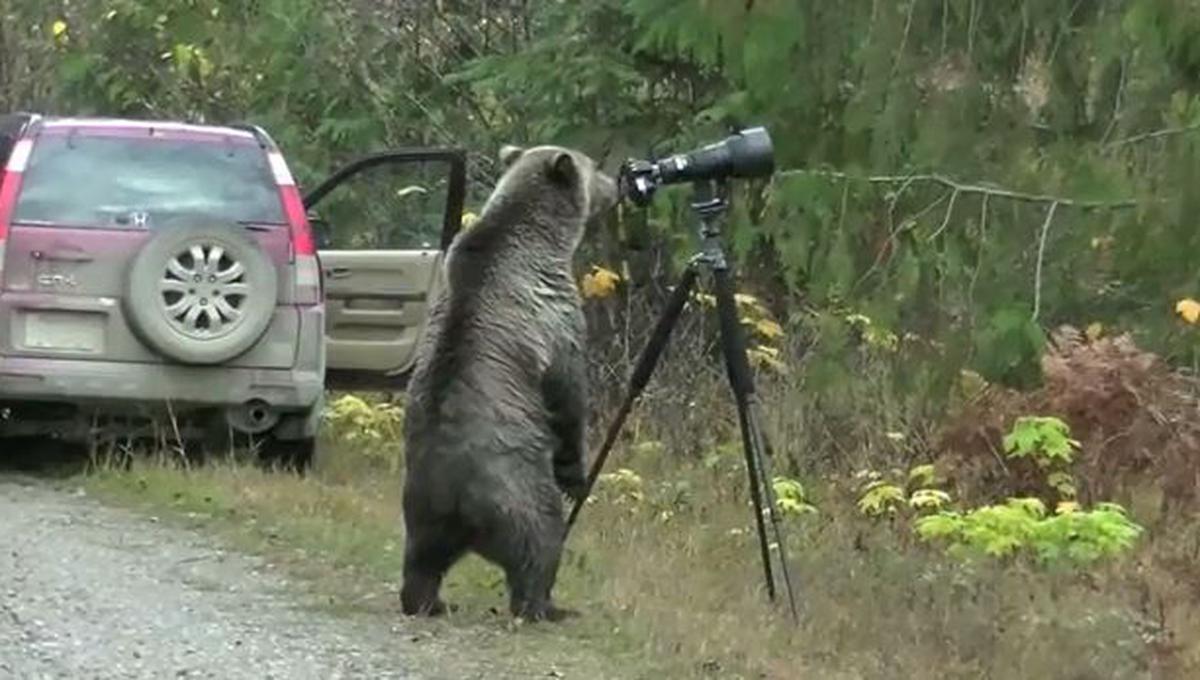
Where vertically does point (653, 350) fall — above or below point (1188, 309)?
below

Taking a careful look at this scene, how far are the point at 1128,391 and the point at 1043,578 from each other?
3076 millimetres

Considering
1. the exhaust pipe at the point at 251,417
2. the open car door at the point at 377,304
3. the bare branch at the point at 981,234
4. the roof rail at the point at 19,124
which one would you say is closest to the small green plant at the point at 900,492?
the bare branch at the point at 981,234

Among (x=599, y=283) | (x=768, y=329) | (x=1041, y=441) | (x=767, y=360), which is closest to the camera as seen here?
(x=1041, y=441)

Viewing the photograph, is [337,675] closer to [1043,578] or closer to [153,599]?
[153,599]

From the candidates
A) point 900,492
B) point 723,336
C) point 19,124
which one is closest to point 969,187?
point 723,336

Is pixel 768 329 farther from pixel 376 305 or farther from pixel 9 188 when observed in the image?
pixel 9 188

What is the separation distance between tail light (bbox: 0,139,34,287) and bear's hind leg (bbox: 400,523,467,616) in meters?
4.69

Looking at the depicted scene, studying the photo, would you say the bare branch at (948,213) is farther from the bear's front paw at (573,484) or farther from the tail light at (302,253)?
the tail light at (302,253)

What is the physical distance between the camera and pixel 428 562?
330 inches

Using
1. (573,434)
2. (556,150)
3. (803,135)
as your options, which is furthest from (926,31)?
(573,434)

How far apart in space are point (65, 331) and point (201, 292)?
784mm

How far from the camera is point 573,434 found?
8633mm

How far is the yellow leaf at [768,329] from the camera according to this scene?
49.0ft

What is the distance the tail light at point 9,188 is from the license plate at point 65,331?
0.30m
